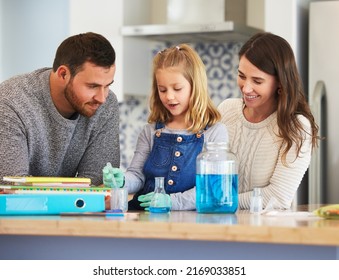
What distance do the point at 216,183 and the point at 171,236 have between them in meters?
0.42

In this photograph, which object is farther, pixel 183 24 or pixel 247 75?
pixel 183 24

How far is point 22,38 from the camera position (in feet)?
18.0

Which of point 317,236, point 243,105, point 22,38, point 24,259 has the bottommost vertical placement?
point 24,259

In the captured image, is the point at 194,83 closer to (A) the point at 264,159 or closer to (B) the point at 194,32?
(A) the point at 264,159

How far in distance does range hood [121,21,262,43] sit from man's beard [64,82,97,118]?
5.46 feet

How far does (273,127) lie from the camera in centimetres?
278

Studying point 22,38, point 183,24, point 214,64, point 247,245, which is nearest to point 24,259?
point 247,245

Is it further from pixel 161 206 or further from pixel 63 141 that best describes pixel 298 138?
pixel 63 141

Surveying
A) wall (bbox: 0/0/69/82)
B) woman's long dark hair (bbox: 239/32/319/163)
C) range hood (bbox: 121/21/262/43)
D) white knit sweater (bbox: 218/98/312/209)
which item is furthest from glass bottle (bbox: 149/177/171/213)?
wall (bbox: 0/0/69/82)

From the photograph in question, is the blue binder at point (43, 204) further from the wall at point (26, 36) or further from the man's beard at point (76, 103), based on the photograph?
the wall at point (26, 36)

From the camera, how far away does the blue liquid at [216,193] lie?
2.29 m

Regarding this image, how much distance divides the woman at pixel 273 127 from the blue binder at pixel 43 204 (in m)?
0.64

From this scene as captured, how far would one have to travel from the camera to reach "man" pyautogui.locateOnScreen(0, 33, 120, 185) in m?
2.74

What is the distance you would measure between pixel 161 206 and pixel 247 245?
1.49 ft
